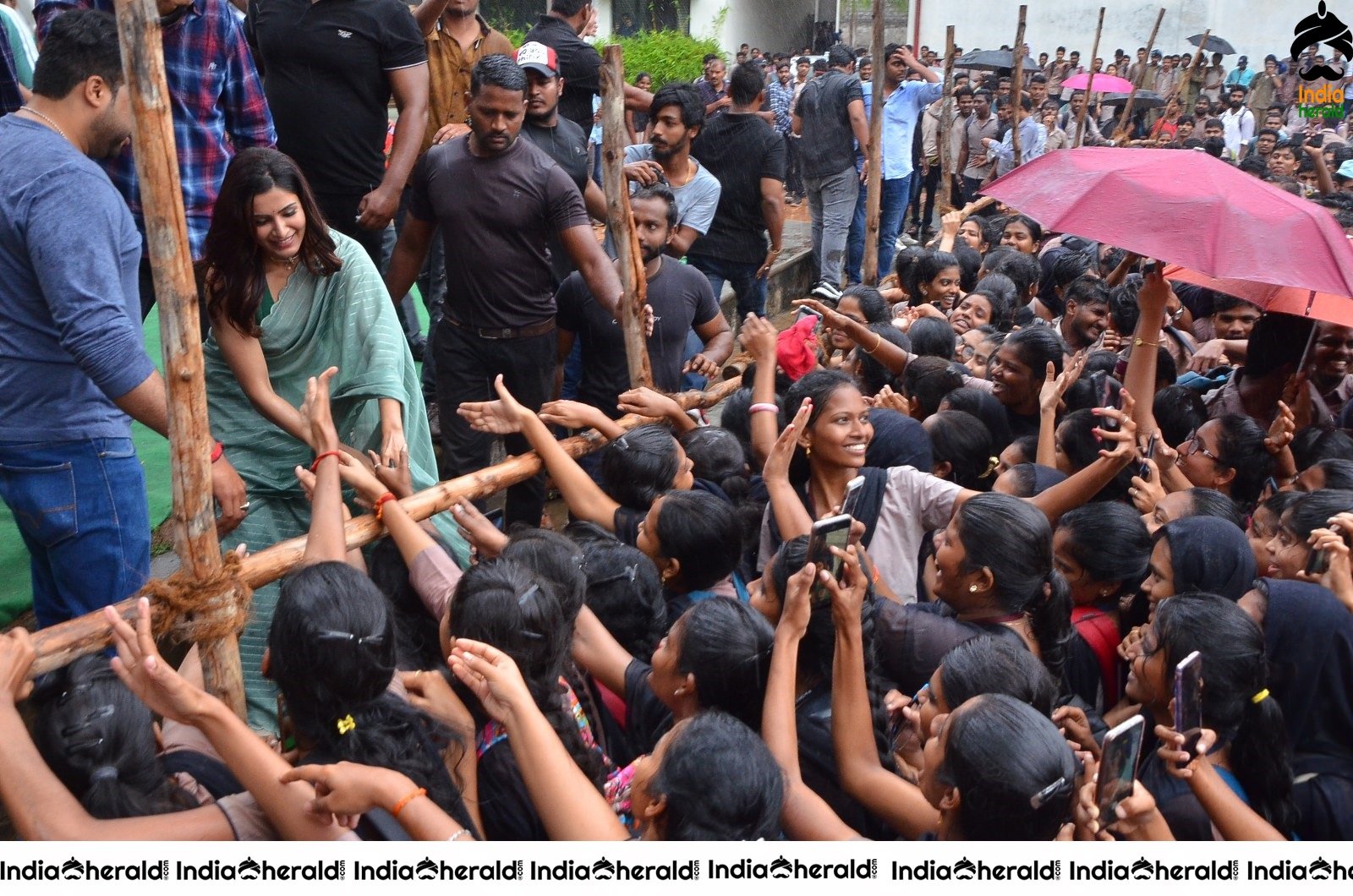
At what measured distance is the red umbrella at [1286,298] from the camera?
4.54 metres

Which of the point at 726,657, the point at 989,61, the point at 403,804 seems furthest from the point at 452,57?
the point at 989,61

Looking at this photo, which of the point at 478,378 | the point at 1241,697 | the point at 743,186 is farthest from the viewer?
the point at 743,186

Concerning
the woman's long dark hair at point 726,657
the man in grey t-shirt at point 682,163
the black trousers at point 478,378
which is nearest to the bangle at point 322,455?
the woman's long dark hair at point 726,657

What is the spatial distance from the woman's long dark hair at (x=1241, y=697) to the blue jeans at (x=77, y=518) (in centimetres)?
256

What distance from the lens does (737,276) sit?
24.8ft

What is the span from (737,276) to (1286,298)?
344 cm

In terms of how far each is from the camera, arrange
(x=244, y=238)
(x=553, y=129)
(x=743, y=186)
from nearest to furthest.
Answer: (x=244, y=238) → (x=553, y=129) → (x=743, y=186)

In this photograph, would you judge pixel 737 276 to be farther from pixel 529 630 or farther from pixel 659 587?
pixel 529 630

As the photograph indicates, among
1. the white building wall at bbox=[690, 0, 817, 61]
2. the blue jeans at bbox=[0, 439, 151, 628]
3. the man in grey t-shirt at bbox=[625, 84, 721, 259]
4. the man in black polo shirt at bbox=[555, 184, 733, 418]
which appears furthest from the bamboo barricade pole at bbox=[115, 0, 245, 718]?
the white building wall at bbox=[690, 0, 817, 61]

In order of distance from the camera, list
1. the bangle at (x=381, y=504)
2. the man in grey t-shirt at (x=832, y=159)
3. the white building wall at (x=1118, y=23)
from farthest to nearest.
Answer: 1. the white building wall at (x=1118, y=23)
2. the man in grey t-shirt at (x=832, y=159)
3. the bangle at (x=381, y=504)

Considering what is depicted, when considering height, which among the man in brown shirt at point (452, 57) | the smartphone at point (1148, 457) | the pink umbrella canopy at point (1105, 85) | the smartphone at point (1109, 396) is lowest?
the pink umbrella canopy at point (1105, 85)

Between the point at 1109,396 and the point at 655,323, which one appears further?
the point at 655,323

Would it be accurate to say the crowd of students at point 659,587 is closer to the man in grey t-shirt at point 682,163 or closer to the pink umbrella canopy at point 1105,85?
the man in grey t-shirt at point 682,163
